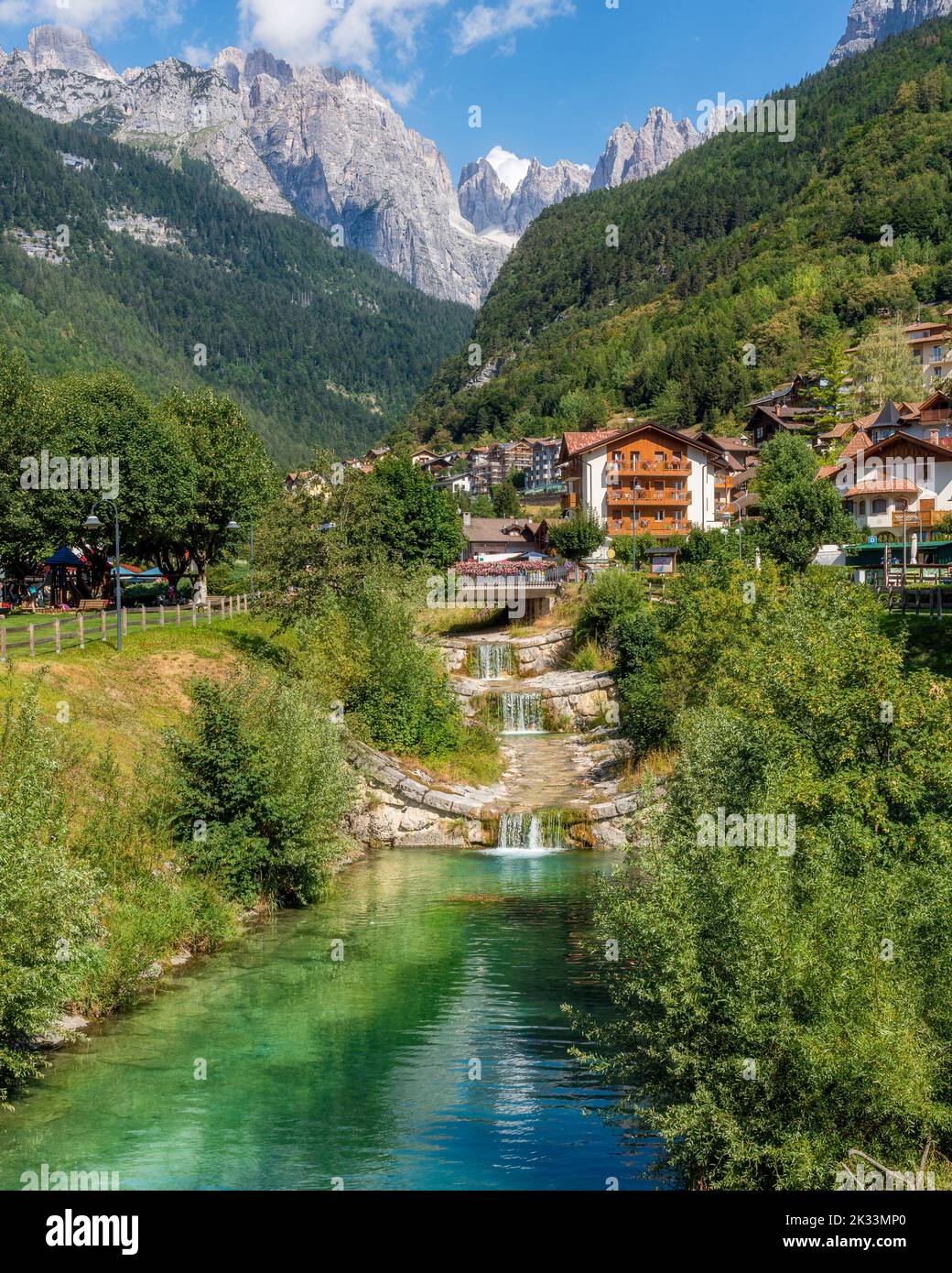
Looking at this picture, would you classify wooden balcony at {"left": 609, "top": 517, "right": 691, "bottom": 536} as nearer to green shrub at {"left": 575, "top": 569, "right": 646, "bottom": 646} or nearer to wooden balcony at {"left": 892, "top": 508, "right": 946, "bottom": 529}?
wooden balcony at {"left": 892, "top": 508, "right": 946, "bottom": 529}

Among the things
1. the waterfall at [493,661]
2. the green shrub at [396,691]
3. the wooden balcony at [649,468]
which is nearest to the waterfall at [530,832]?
the green shrub at [396,691]

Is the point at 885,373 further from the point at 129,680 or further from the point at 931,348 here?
the point at 129,680

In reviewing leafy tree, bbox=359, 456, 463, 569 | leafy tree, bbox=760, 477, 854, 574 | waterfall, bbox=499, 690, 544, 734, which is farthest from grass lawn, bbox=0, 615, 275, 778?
leafy tree, bbox=760, 477, 854, 574

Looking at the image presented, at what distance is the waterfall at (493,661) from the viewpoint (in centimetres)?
6344

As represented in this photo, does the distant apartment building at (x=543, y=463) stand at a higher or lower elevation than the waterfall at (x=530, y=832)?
higher

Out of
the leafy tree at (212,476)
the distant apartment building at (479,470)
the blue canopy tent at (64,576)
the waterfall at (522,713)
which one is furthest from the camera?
the distant apartment building at (479,470)

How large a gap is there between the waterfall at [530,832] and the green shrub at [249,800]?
10.6 metres

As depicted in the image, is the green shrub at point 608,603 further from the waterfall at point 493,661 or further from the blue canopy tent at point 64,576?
the blue canopy tent at point 64,576

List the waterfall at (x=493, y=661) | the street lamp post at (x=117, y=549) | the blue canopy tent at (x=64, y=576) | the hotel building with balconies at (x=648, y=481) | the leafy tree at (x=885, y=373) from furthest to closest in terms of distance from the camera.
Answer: the leafy tree at (x=885, y=373) → the hotel building with balconies at (x=648, y=481) → the blue canopy tent at (x=64, y=576) → the waterfall at (x=493, y=661) → the street lamp post at (x=117, y=549)

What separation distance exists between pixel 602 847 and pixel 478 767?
27.3 ft

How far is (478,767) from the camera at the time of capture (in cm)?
4775

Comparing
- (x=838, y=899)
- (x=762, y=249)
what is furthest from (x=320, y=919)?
(x=762, y=249)

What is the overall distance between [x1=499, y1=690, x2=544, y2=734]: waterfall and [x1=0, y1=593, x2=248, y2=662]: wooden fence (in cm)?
1591
